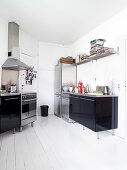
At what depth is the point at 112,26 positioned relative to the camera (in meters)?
3.02

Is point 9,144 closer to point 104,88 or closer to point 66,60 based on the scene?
point 104,88

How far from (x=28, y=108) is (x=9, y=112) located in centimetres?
55

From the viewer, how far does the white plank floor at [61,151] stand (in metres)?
1.72

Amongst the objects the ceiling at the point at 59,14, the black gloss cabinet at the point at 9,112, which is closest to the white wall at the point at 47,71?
the ceiling at the point at 59,14

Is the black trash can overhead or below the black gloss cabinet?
below

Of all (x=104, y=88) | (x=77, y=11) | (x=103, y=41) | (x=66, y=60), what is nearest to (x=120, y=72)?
(x=104, y=88)

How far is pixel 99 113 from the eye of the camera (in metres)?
2.63

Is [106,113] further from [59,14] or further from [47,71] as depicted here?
[47,71]

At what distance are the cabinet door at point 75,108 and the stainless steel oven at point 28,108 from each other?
3.44 feet

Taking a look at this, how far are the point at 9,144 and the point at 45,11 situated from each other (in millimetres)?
2926

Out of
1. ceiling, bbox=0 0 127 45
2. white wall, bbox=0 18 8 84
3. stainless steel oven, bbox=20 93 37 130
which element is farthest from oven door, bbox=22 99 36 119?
ceiling, bbox=0 0 127 45

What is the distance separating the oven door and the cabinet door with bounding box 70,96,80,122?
1.05 metres

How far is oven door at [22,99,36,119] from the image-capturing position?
3097 mm

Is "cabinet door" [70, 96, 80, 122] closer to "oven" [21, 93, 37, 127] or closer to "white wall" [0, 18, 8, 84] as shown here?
"oven" [21, 93, 37, 127]
